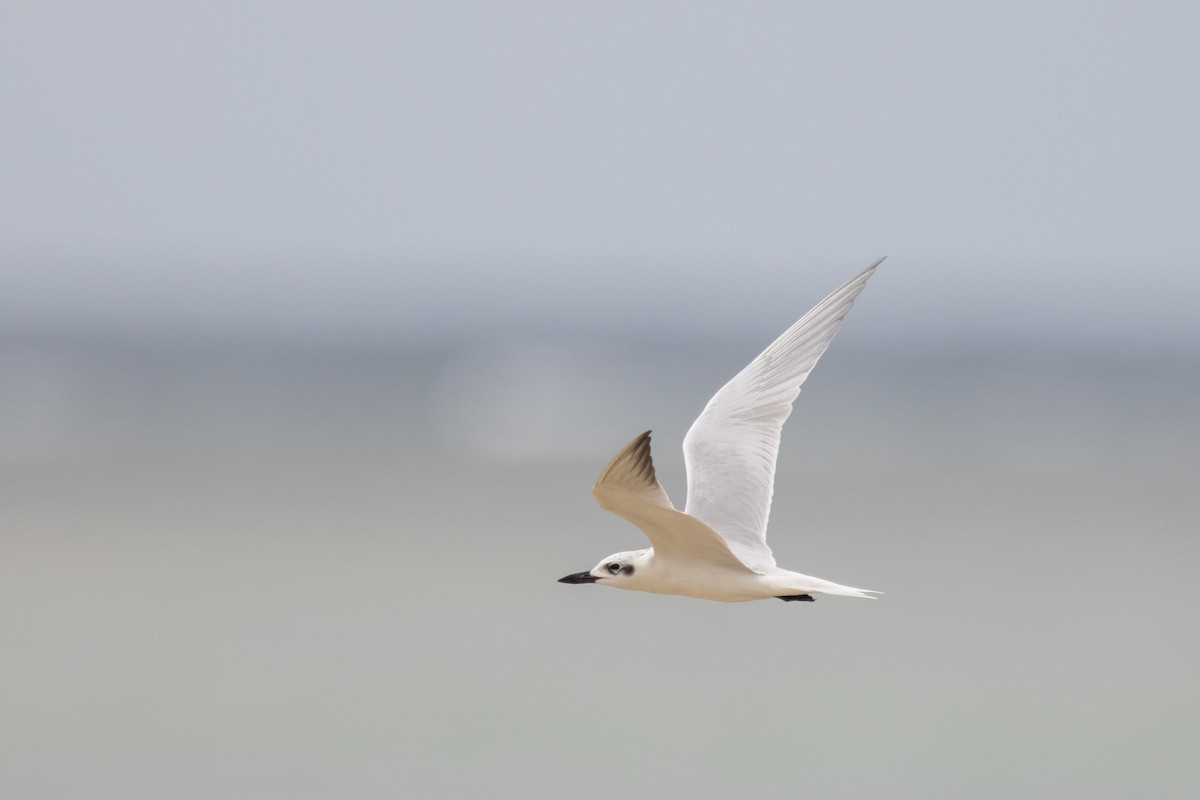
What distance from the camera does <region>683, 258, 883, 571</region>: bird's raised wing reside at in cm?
1313

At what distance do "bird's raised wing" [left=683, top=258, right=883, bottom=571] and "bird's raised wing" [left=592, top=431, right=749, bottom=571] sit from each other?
699mm

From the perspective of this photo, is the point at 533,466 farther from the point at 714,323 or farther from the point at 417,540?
the point at 714,323

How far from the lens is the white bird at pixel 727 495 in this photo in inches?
450

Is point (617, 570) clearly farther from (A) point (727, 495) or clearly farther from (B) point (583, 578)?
(A) point (727, 495)

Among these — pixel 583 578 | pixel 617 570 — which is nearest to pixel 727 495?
pixel 617 570

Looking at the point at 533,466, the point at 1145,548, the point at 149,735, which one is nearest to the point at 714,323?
the point at 533,466

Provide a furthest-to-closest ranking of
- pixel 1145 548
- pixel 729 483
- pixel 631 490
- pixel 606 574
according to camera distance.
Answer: pixel 1145 548 → pixel 729 483 → pixel 606 574 → pixel 631 490

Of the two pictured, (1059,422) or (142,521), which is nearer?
(142,521)

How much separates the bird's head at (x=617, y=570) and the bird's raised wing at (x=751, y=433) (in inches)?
25.6

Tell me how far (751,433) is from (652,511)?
2397 millimetres

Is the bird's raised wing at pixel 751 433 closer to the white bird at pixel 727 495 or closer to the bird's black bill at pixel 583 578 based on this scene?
the white bird at pixel 727 495

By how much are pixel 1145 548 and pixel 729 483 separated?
27.6 m

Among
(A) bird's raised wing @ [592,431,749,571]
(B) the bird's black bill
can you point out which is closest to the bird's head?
(B) the bird's black bill

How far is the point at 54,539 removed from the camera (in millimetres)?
37656
